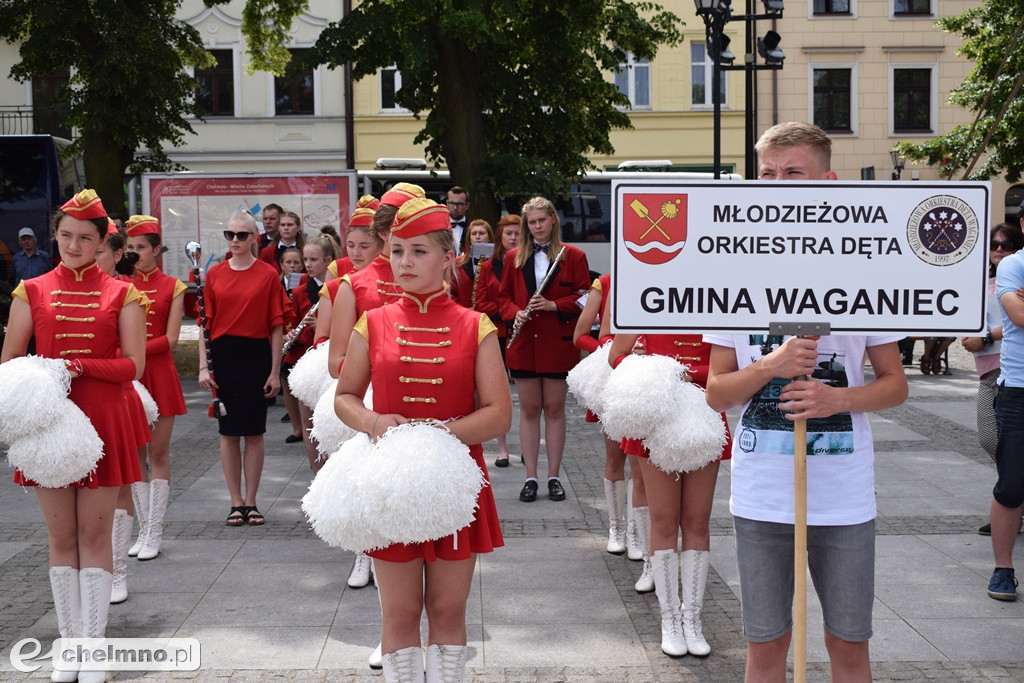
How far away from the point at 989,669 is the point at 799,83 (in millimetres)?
33100

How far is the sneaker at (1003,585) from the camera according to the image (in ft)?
19.0

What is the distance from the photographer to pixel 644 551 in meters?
6.32

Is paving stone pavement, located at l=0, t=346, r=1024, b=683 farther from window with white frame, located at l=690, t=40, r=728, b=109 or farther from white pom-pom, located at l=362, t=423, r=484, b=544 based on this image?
window with white frame, located at l=690, t=40, r=728, b=109

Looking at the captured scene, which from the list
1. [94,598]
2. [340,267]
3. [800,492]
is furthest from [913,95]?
[800,492]

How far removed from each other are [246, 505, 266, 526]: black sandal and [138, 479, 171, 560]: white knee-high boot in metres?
0.75

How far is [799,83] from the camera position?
A: 35.8 metres

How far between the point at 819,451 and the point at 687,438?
1.55 metres

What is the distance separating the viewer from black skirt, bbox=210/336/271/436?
7.45 m

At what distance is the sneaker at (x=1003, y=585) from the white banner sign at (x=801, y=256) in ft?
10.6

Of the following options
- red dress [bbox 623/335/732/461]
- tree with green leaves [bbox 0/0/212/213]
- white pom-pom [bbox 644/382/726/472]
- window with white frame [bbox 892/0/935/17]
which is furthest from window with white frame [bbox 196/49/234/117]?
white pom-pom [bbox 644/382/726/472]

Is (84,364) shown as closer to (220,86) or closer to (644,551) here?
(644,551)

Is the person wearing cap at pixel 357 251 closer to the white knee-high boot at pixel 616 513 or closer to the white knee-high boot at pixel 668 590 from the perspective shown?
the white knee-high boot at pixel 616 513

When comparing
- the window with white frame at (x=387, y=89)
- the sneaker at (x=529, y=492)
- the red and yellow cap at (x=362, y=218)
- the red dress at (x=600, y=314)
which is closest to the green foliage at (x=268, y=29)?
the window with white frame at (x=387, y=89)

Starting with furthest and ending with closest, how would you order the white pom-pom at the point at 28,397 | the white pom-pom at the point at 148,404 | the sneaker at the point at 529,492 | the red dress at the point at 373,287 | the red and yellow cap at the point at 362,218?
the sneaker at the point at 529,492 < the red and yellow cap at the point at 362,218 < the white pom-pom at the point at 148,404 < the red dress at the point at 373,287 < the white pom-pom at the point at 28,397
